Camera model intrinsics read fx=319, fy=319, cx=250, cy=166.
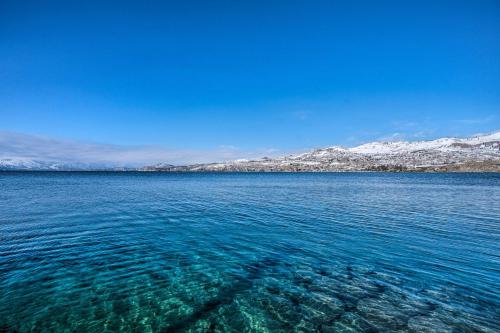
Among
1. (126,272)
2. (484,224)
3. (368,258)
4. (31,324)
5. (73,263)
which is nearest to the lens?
(31,324)

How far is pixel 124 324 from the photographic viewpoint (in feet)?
37.7

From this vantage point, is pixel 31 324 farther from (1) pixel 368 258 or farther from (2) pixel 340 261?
(1) pixel 368 258

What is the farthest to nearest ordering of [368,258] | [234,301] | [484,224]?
[484,224], [368,258], [234,301]

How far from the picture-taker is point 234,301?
1341 cm

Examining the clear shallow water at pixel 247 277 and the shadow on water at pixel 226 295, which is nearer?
the shadow on water at pixel 226 295

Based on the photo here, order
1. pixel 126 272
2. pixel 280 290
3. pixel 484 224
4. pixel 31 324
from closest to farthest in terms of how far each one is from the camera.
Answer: pixel 31 324
pixel 280 290
pixel 126 272
pixel 484 224

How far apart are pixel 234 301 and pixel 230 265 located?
4921mm

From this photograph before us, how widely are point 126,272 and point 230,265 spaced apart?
561 centimetres

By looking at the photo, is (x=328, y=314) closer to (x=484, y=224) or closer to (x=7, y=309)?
(x=7, y=309)

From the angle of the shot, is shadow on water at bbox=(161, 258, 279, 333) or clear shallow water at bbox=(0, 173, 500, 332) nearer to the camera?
shadow on water at bbox=(161, 258, 279, 333)

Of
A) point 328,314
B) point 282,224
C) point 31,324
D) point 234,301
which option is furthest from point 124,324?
point 282,224

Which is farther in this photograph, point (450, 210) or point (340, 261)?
point (450, 210)

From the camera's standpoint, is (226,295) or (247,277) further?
(247,277)

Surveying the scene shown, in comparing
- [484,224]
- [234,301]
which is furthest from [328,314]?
[484,224]
